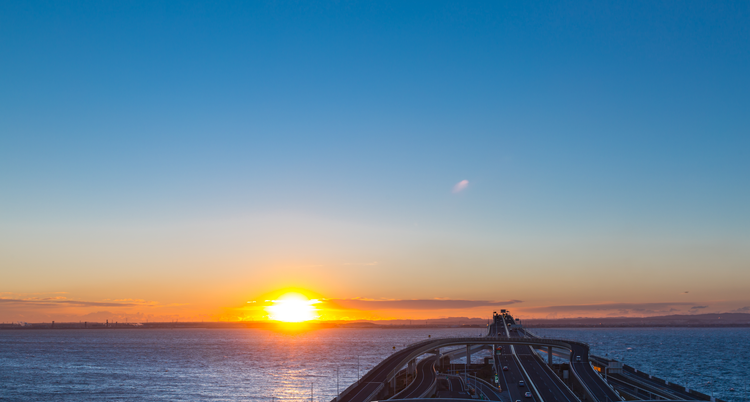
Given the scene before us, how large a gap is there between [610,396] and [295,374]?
85.9 meters

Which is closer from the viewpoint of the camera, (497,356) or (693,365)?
(497,356)

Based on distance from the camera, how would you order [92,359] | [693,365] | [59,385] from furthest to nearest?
[92,359], [693,365], [59,385]

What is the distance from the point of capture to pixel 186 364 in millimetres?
165625

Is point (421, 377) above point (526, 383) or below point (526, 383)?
below

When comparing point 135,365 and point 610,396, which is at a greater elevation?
point 610,396

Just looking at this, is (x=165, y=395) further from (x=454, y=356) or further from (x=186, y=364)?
(x=454, y=356)

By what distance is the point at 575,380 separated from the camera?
86.7 metres

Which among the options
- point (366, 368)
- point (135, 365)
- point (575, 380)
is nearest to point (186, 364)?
point (135, 365)

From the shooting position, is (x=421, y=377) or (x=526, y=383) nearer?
(x=526, y=383)

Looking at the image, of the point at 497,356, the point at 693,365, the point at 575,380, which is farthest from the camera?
the point at 693,365

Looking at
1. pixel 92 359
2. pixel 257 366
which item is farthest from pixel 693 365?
pixel 92 359

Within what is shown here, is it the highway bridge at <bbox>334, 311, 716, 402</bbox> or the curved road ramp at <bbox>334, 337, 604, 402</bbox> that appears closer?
the curved road ramp at <bbox>334, 337, 604, 402</bbox>

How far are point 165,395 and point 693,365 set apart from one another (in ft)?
469

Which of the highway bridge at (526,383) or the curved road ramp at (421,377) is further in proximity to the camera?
the highway bridge at (526,383)
